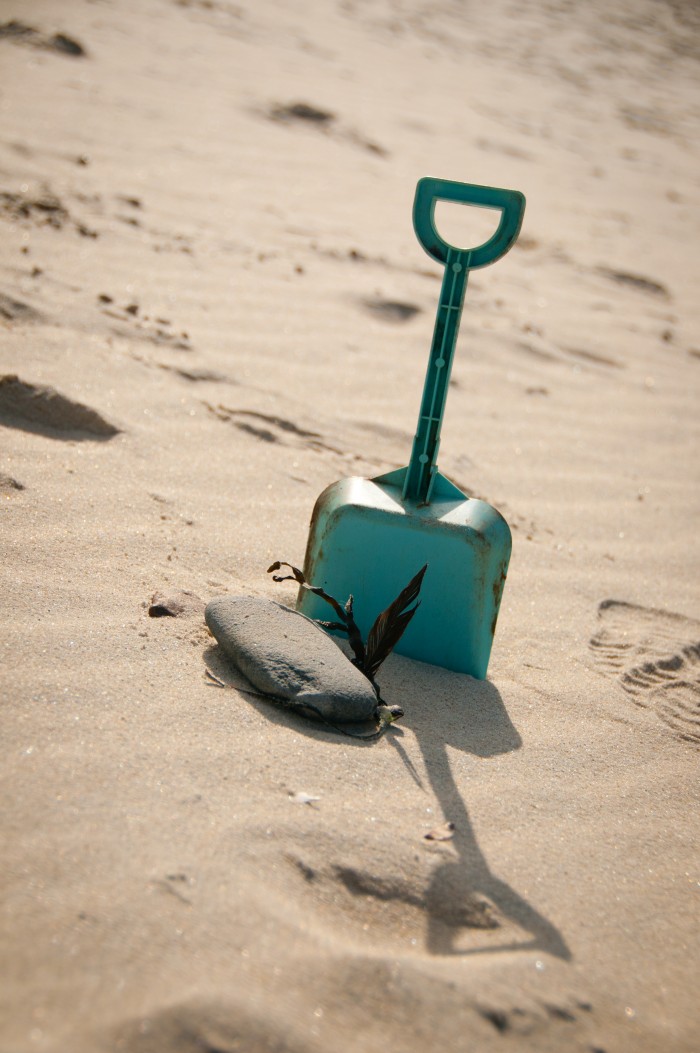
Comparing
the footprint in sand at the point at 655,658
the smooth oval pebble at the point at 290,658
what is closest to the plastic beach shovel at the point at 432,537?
the smooth oval pebble at the point at 290,658

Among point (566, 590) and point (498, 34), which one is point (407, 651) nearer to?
point (566, 590)

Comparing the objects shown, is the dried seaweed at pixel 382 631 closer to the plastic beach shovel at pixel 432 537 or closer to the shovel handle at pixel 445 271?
the plastic beach shovel at pixel 432 537

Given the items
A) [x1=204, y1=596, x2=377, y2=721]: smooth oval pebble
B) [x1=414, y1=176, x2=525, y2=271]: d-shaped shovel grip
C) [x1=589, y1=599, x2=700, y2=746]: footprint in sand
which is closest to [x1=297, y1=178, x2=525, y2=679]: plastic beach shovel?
[x1=414, y1=176, x2=525, y2=271]: d-shaped shovel grip

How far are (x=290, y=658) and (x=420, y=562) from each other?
1.01 feet

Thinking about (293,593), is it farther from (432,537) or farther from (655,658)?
(655,658)

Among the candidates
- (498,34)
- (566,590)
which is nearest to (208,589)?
(566,590)

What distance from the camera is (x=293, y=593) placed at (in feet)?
6.21

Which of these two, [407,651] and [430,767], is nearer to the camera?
[430,767]

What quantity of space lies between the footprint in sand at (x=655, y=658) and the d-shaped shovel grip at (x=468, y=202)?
0.84 meters

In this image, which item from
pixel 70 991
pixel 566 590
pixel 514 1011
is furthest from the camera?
pixel 566 590

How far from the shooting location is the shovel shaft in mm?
1681

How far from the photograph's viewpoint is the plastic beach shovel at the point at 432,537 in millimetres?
1673

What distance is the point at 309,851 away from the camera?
124 cm

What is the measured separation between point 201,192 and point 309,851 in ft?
10.6
